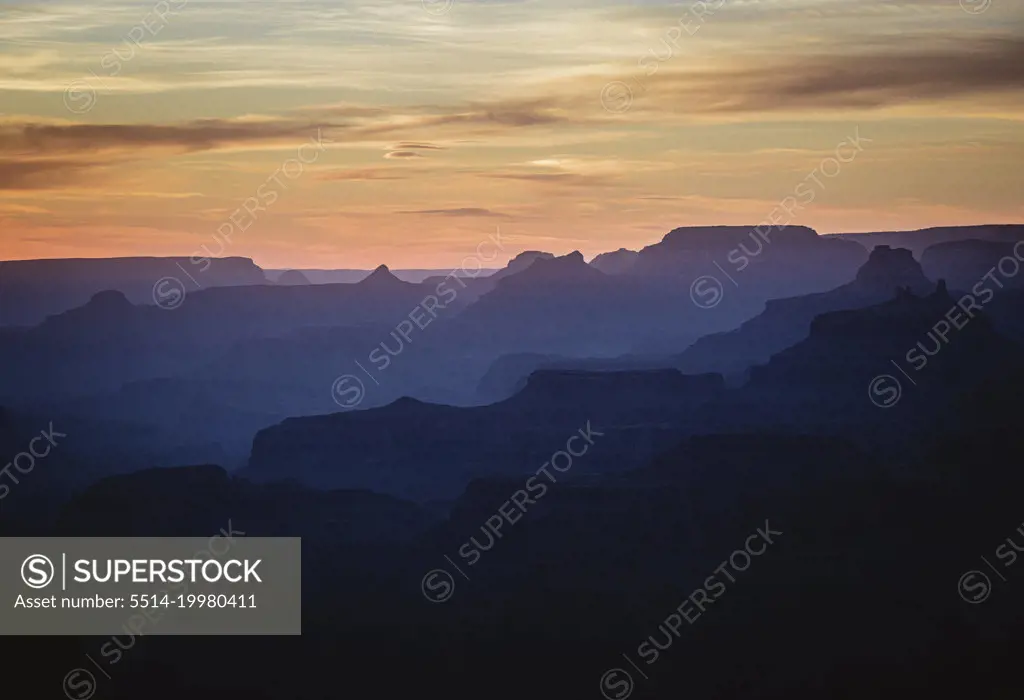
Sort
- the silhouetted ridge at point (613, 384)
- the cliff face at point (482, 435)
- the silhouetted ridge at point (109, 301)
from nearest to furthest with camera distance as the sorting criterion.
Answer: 1. the cliff face at point (482, 435)
2. the silhouetted ridge at point (613, 384)
3. the silhouetted ridge at point (109, 301)

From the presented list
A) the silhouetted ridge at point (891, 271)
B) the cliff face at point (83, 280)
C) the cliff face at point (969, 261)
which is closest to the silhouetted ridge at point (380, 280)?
the cliff face at point (83, 280)

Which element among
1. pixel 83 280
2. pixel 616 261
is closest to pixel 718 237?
pixel 616 261

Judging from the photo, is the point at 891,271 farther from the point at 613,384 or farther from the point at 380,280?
the point at 380,280

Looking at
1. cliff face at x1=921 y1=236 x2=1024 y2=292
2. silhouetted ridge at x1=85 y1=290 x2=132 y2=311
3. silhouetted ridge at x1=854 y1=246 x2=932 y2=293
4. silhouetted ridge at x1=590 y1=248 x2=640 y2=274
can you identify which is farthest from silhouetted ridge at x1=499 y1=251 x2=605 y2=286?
silhouetted ridge at x1=85 y1=290 x2=132 y2=311

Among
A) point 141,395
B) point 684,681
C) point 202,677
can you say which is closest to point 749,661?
point 684,681

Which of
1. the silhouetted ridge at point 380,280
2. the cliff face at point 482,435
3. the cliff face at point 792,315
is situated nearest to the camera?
the cliff face at point 482,435

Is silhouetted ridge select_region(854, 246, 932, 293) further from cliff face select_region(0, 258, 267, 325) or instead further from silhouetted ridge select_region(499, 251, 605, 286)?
cliff face select_region(0, 258, 267, 325)

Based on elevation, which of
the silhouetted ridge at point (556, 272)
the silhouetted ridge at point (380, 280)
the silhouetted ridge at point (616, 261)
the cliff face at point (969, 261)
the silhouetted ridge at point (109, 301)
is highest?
the silhouetted ridge at point (109, 301)

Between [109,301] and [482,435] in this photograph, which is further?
[109,301]

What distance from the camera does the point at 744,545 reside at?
110 feet

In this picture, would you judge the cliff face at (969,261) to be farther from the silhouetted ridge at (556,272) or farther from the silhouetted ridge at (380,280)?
the silhouetted ridge at (380,280)

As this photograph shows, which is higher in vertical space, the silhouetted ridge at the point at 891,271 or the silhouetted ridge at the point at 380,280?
the silhouetted ridge at the point at 380,280

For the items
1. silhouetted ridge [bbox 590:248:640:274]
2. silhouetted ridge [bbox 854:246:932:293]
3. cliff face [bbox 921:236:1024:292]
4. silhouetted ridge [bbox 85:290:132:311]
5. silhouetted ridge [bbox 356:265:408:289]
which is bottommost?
cliff face [bbox 921:236:1024:292]

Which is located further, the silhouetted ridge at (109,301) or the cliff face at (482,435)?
the silhouetted ridge at (109,301)
